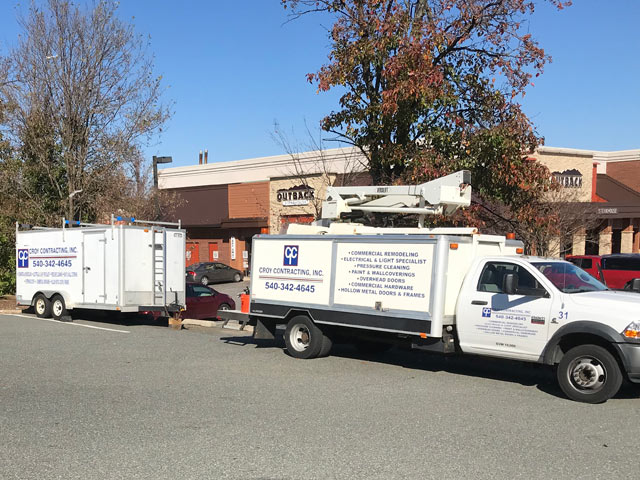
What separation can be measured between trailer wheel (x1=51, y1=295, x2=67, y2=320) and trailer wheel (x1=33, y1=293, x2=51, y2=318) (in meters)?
0.14

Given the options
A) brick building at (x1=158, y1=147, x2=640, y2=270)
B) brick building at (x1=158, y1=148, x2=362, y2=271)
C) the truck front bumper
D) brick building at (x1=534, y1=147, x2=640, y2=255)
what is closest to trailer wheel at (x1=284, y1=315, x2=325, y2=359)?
the truck front bumper

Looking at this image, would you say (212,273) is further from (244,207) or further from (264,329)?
(264,329)

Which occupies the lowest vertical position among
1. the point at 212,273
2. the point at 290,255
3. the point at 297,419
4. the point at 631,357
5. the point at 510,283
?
the point at 212,273

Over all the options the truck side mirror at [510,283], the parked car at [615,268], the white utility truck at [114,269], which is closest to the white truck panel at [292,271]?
the truck side mirror at [510,283]

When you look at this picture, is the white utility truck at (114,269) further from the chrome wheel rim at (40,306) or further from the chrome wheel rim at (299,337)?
the chrome wheel rim at (299,337)

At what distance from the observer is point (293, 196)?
119ft

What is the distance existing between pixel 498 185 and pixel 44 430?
8.71 m

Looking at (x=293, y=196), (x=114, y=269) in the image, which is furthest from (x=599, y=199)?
(x=114, y=269)

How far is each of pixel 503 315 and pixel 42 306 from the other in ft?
44.3

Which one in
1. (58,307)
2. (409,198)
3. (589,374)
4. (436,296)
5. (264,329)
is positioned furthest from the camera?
(58,307)

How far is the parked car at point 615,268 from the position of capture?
754 inches

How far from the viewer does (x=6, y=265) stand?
83.2 feet

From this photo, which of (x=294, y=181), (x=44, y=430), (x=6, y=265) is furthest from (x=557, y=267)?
(x=294, y=181)

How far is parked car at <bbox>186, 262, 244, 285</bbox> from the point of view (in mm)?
34656
